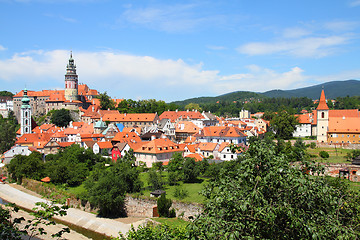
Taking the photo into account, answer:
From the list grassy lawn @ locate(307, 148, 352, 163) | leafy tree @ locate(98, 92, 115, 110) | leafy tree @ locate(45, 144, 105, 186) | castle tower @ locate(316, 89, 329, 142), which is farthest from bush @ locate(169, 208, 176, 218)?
leafy tree @ locate(98, 92, 115, 110)

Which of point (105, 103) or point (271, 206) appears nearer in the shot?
point (271, 206)

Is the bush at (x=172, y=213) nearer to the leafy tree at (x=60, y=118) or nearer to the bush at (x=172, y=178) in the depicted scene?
the bush at (x=172, y=178)

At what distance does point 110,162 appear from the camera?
4466cm

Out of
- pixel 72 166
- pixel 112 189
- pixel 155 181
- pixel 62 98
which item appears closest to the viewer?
pixel 112 189

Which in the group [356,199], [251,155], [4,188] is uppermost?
[251,155]

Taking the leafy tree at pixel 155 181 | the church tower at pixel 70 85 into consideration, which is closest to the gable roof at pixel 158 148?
the leafy tree at pixel 155 181

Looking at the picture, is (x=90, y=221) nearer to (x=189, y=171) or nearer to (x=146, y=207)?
(x=146, y=207)

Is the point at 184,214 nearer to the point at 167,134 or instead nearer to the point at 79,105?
the point at 167,134

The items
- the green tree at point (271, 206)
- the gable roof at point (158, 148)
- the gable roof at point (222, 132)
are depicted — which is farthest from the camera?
the gable roof at point (222, 132)

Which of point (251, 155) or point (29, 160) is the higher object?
point (251, 155)

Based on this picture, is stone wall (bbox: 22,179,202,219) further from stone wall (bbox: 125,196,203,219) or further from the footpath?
the footpath

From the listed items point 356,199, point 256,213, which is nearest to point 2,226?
point 256,213

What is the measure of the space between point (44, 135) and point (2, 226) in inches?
2242

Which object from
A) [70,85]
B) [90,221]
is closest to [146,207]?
[90,221]
